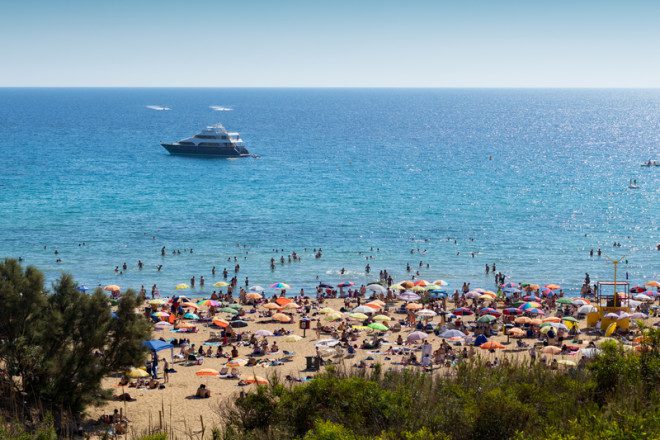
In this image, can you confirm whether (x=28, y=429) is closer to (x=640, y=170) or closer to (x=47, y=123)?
(x=640, y=170)

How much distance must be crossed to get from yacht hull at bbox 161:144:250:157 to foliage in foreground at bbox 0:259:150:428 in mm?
83651

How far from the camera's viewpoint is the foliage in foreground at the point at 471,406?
54.1 ft

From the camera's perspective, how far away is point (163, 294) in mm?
46469

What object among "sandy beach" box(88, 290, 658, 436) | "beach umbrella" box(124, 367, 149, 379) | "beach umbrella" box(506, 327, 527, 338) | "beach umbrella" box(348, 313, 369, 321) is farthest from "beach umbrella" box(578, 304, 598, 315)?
"beach umbrella" box(124, 367, 149, 379)

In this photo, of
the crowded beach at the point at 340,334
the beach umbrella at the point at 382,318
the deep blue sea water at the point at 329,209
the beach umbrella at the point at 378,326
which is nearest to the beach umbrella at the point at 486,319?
the crowded beach at the point at 340,334

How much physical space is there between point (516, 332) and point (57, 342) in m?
20.3

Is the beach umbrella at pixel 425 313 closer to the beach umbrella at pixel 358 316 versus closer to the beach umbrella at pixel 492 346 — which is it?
the beach umbrella at pixel 358 316

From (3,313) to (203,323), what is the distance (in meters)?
15.3

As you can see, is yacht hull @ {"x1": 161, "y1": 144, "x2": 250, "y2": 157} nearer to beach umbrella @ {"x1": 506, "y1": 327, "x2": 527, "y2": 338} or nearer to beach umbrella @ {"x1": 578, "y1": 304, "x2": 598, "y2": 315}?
beach umbrella @ {"x1": 578, "y1": 304, "x2": 598, "y2": 315}

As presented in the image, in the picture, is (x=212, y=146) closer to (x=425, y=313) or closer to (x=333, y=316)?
(x=333, y=316)

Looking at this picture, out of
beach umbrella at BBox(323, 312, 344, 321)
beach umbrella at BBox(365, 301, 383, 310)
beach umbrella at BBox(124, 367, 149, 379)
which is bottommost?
beach umbrella at BBox(365, 301, 383, 310)

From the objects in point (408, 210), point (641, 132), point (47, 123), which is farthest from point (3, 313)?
point (641, 132)

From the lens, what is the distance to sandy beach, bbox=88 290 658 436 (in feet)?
87.7

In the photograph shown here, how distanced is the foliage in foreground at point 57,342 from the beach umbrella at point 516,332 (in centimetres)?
1775
